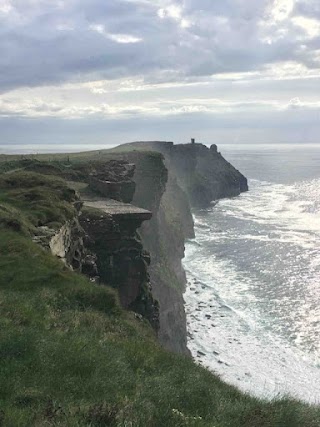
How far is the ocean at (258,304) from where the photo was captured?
45.3 meters

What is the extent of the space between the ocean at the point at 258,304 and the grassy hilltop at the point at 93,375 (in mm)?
8265

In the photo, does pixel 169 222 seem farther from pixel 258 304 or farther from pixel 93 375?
pixel 93 375

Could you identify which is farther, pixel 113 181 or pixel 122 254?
pixel 113 181

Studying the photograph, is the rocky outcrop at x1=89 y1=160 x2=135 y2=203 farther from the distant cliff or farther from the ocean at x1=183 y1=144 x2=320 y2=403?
the ocean at x1=183 y1=144 x2=320 y2=403

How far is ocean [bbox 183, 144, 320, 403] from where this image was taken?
1784 inches

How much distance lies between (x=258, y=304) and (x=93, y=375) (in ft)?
181

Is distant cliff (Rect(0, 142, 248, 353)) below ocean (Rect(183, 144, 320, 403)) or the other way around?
the other way around

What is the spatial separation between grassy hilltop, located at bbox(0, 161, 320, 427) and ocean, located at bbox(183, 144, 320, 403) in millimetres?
8265

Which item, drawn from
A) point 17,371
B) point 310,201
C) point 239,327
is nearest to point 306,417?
point 17,371

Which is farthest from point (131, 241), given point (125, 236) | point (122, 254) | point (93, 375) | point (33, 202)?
point (93, 375)

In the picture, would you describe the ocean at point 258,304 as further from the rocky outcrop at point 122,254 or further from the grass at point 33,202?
the grass at point 33,202

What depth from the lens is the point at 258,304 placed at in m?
61.9

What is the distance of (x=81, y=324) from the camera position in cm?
1342

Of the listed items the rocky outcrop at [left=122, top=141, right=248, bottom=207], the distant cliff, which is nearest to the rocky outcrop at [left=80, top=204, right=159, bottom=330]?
the distant cliff
